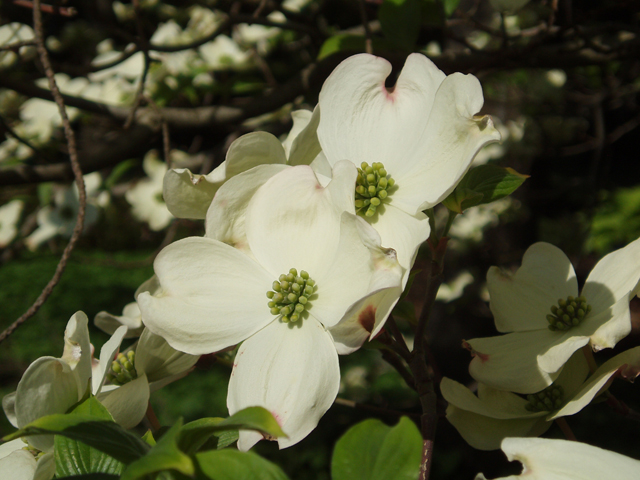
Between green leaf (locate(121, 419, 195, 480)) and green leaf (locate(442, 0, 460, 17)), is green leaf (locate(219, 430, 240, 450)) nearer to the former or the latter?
green leaf (locate(121, 419, 195, 480))

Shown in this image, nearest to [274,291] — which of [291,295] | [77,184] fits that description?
[291,295]

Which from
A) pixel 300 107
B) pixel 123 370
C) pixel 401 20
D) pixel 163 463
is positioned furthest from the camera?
pixel 300 107

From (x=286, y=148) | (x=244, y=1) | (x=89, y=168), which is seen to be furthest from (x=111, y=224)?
(x=286, y=148)

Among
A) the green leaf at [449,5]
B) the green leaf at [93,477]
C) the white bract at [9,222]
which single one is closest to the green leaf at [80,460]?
the green leaf at [93,477]

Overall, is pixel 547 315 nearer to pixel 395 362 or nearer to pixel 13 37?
pixel 395 362

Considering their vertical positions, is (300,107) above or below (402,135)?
below

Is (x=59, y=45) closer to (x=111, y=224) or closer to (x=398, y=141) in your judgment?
(x=111, y=224)
